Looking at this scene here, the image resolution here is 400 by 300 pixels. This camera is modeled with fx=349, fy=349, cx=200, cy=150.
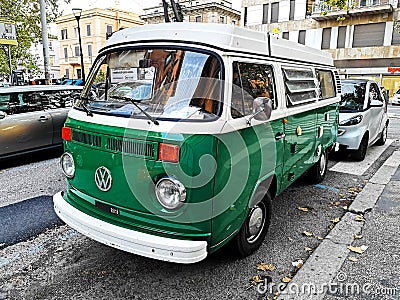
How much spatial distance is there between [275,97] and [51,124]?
5326mm

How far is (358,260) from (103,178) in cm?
274

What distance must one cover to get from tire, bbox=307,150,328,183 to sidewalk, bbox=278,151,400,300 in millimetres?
845

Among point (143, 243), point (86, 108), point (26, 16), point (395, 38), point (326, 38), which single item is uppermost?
point (326, 38)

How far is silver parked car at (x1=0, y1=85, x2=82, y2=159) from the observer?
6695 millimetres

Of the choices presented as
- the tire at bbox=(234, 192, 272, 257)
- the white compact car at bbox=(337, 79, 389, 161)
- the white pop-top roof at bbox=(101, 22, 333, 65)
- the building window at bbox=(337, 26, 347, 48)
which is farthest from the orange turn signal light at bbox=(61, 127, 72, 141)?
the building window at bbox=(337, 26, 347, 48)

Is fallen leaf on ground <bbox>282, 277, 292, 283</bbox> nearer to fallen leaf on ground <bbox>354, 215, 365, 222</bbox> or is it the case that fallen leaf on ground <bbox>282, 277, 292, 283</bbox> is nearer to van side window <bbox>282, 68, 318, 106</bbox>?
fallen leaf on ground <bbox>354, 215, 365, 222</bbox>

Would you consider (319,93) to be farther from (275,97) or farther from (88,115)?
(88,115)

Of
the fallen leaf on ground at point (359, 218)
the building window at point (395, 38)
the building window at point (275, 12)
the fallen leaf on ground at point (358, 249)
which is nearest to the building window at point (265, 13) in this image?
the building window at point (275, 12)

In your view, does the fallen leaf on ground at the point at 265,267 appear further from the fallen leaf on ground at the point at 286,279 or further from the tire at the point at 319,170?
the tire at the point at 319,170

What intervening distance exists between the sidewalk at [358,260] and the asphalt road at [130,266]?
157 millimetres

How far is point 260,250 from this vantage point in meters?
3.84

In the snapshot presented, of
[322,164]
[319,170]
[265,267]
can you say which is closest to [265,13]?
[322,164]

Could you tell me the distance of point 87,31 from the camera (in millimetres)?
47281

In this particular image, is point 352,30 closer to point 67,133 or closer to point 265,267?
point 265,267
